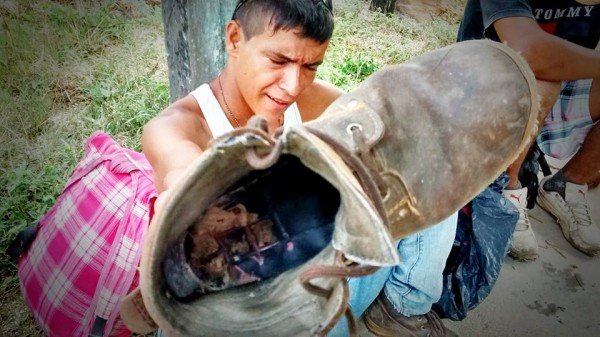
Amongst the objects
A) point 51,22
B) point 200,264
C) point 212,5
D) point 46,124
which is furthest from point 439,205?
point 51,22

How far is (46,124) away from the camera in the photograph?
105 inches

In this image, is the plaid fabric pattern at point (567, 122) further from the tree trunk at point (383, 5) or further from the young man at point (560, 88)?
the tree trunk at point (383, 5)

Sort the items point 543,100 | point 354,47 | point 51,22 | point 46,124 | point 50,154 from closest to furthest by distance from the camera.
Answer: point 543,100 → point 50,154 → point 46,124 → point 51,22 → point 354,47

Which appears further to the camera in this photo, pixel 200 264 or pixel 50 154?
pixel 50 154

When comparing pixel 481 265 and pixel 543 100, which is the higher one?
pixel 543 100

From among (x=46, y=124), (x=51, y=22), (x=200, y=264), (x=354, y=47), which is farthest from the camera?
(x=354, y=47)

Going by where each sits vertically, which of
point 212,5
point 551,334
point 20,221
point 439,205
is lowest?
point 551,334

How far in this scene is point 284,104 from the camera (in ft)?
5.16

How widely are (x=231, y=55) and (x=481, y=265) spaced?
4.26 feet

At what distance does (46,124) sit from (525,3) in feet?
9.42

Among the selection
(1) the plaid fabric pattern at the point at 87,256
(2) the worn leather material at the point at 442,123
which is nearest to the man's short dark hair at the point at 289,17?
(2) the worn leather material at the point at 442,123

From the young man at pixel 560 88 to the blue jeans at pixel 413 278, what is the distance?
0.89 metres

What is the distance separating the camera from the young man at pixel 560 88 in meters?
1.81

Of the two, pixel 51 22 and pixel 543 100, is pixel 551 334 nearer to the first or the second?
pixel 543 100
